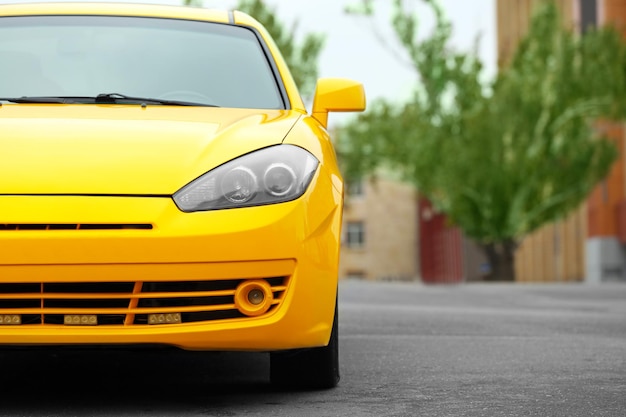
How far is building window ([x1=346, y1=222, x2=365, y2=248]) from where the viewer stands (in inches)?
2805

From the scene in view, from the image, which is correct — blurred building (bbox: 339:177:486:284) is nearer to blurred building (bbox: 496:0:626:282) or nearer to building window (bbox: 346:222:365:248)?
building window (bbox: 346:222:365:248)

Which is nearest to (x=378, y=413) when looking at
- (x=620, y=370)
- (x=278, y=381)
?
(x=278, y=381)

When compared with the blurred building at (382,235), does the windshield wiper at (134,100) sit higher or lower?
lower

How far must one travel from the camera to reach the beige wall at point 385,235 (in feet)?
231

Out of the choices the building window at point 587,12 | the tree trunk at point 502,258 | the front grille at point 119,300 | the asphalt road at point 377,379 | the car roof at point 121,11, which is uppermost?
the building window at point 587,12

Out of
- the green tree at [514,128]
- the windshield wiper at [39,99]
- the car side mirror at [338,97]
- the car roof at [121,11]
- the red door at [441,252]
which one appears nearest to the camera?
the windshield wiper at [39,99]

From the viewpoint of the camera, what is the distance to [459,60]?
29.3m

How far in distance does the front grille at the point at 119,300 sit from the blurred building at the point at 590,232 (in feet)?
83.3

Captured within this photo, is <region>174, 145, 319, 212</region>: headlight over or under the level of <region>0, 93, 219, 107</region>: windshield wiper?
under

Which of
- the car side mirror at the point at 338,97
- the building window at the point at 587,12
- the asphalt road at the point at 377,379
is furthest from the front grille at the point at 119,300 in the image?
the building window at the point at 587,12

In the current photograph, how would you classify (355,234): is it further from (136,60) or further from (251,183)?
(251,183)

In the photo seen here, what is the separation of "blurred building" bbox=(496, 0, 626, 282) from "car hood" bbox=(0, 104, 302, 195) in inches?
982

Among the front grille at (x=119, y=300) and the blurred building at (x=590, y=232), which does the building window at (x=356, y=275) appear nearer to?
the blurred building at (x=590, y=232)

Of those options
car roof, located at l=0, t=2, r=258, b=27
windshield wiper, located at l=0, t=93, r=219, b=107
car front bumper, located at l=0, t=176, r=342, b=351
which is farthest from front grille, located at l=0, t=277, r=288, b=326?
car roof, located at l=0, t=2, r=258, b=27
